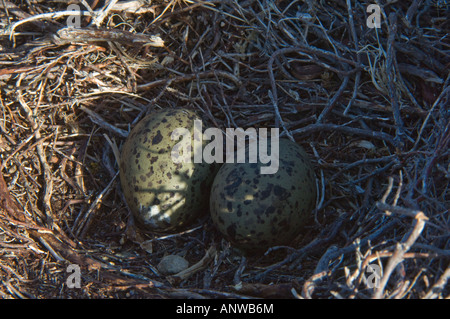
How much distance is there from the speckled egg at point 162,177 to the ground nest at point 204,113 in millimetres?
194

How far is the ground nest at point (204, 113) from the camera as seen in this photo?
8.73 ft

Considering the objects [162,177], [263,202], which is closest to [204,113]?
[162,177]

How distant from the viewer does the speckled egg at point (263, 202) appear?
266 centimetres

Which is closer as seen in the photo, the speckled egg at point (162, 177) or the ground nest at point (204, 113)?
the ground nest at point (204, 113)

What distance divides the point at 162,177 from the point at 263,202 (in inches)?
25.6

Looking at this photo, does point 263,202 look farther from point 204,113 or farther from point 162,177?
point 204,113

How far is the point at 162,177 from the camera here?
287 centimetres

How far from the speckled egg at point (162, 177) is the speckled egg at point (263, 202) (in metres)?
0.20

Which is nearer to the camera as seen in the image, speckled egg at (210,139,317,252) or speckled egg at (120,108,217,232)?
speckled egg at (210,139,317,252)

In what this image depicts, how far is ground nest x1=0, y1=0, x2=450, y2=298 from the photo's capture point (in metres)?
2.66

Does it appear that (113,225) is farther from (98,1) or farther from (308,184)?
(98,1)

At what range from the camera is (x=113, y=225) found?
10.3 ft

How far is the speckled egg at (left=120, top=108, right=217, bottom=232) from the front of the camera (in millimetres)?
2871

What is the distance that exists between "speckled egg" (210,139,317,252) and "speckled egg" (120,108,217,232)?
0.20m
